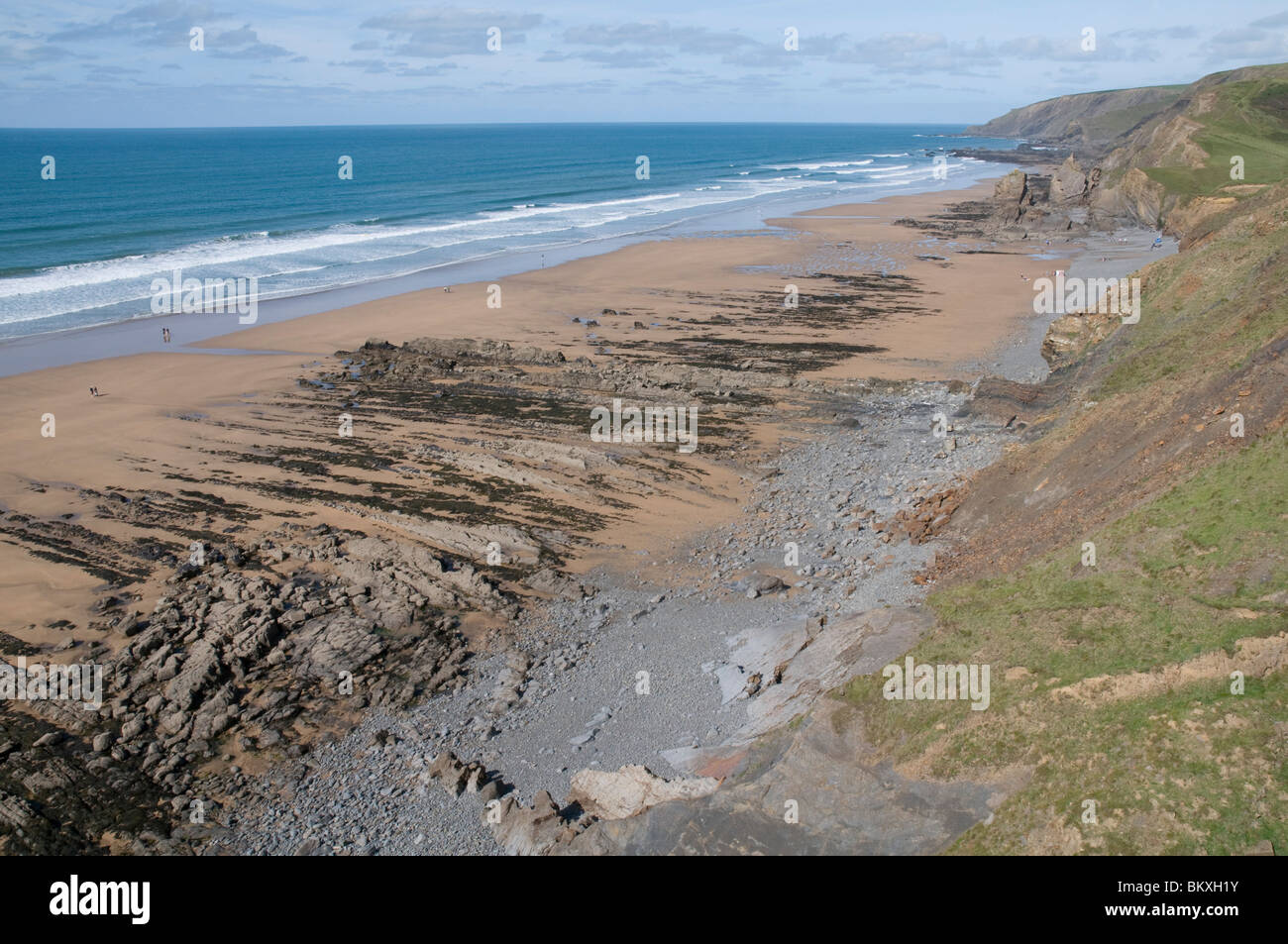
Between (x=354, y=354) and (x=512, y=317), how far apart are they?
324 inches

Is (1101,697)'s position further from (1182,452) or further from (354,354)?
(354,354)

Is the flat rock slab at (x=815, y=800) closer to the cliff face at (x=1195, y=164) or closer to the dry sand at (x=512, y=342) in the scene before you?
the dry sand at (x=512, y=342)

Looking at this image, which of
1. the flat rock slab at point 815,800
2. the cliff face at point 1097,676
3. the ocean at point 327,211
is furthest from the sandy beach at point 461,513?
the ocean at point 327,211

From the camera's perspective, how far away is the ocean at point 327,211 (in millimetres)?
50094

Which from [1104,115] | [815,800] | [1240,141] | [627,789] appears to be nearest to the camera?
[815,800]

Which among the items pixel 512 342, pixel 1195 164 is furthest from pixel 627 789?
pixel 1195 164

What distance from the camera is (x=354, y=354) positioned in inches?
1347

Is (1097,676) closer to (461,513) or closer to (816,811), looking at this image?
(816,811)

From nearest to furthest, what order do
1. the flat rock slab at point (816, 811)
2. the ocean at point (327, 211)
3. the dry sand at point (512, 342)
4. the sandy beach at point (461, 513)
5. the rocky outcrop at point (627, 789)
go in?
the flat rock slab at point (816, 811), the rocky outcrop at point (627, 789), the sandy beach at point (461, 513), the dry sand at point (512, 342), the ocean at point (327, 211)

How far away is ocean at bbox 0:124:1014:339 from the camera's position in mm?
50094

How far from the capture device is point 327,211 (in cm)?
7619

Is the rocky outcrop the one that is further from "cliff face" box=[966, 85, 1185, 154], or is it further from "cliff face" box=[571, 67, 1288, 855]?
"cliff face" box=[966, 85, 1185, 154]

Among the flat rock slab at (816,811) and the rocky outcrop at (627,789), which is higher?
the flat rock slab at (816,811)
